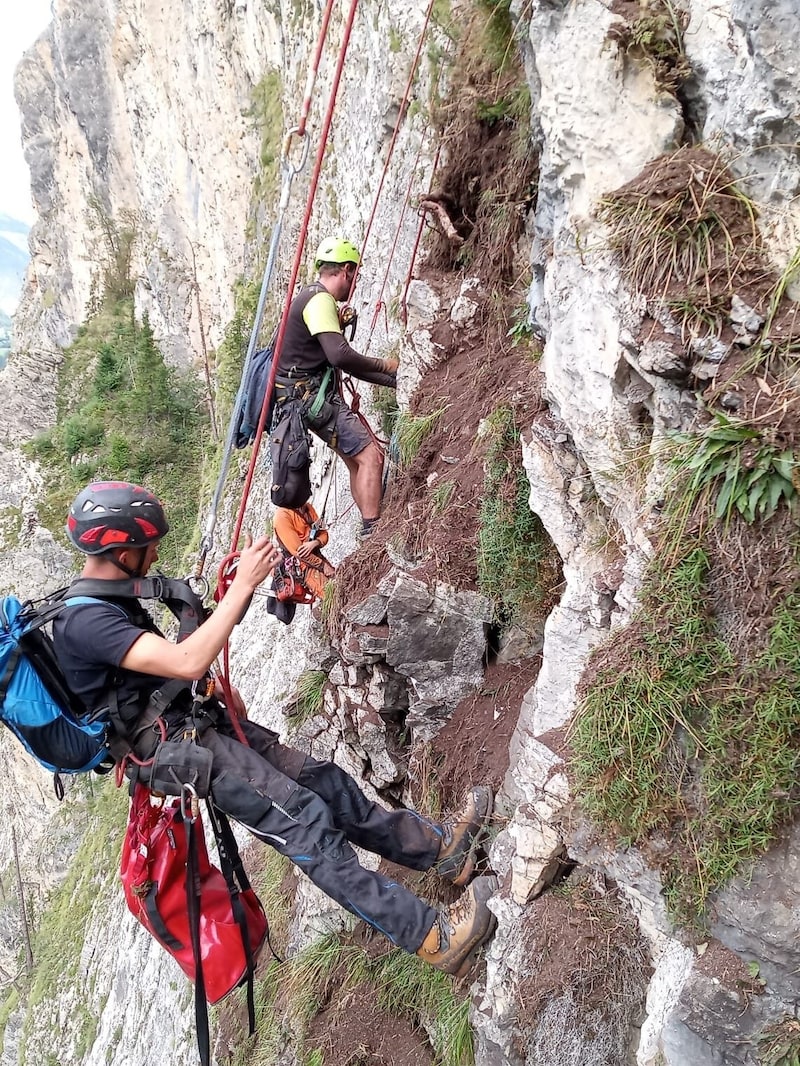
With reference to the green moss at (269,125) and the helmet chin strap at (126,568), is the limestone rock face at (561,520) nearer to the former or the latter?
the helmet chin strap at (126,568)

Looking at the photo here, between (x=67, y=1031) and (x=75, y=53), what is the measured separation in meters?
31.8

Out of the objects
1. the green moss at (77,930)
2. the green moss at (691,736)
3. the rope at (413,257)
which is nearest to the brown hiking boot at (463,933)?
the green moss at (691,736)

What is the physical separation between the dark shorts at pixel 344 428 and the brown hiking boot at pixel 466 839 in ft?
8.54

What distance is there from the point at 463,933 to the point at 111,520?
2.61 metres

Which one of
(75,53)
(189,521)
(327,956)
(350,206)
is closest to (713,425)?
(327,956)

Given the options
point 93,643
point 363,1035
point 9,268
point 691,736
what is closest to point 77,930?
point 363,1035

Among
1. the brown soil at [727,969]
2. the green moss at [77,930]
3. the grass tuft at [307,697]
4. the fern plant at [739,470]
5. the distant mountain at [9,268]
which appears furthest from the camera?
the distant mountain at [9,268]

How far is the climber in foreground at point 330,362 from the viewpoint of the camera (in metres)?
4.64

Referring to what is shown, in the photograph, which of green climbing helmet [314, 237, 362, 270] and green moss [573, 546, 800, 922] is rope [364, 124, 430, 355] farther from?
green moss [573, 546, 800, 922]

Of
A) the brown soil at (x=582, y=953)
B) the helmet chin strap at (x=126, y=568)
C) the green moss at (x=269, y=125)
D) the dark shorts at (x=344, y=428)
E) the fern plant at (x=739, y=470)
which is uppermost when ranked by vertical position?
the green moss at (x=269, y=125)

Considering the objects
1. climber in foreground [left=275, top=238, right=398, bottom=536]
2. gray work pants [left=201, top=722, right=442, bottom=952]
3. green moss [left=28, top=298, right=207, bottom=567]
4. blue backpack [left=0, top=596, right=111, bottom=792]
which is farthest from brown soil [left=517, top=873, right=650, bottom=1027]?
green moss [left=28, top=298, right=207, bottom=567]

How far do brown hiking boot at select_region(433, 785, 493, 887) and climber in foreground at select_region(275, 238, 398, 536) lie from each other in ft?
8.06

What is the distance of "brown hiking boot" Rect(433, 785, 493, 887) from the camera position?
12.0 ft

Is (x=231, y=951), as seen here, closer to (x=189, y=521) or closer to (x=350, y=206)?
(x=350, y=206)
